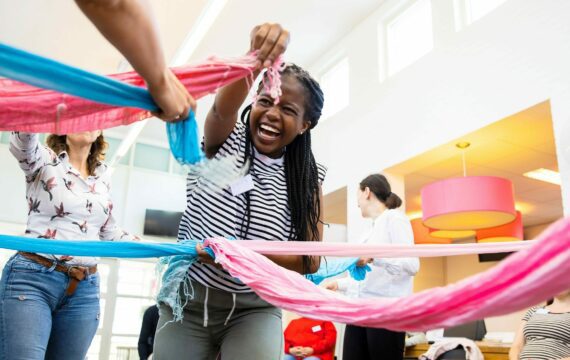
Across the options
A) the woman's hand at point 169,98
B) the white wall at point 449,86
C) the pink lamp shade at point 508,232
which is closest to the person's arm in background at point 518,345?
the white wall at point 449,86

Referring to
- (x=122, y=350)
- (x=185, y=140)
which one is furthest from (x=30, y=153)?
(x=122, y=350)

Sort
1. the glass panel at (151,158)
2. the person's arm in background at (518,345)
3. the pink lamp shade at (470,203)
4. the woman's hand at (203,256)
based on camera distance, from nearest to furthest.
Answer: the woman's hand at (203,256) < the person's arm in background at (518,345) < the pink lamp shade at (470,203) < the glass panel at (151,158)

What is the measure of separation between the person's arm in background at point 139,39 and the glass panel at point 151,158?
8860mm

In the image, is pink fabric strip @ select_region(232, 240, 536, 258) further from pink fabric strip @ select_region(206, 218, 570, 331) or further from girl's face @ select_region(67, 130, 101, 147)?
girl's face @ select_region(67, 130, 101, 147)

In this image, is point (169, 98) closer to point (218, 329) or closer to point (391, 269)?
point (218, 329)

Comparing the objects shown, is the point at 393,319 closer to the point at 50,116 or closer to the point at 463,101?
the point at 50,116

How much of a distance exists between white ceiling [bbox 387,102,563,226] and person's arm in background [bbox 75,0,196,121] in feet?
12.2

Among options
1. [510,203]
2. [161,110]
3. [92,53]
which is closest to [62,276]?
[161,110]

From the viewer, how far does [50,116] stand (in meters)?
1.07

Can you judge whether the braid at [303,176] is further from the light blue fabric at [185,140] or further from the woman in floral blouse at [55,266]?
the woman in floral blouse at [55,266]

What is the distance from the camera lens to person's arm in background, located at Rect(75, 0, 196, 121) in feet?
2.31

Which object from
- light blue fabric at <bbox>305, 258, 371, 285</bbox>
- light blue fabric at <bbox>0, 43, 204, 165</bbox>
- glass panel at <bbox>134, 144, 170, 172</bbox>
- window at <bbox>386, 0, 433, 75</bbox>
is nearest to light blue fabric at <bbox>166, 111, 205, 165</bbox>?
light blue fabric at <bbox>0, 43, 204, 165</bbox>

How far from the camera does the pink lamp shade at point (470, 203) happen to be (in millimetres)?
4219

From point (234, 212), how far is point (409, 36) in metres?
4.73
